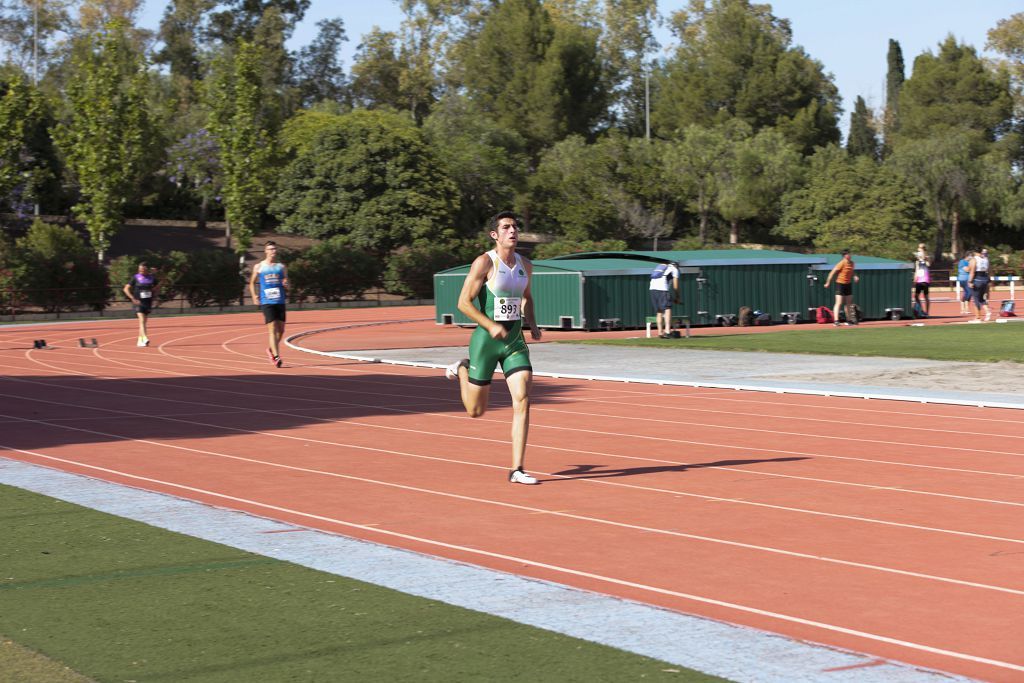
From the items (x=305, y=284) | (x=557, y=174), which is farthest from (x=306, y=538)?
(x=557, y=174)

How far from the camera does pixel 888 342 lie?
26.6 m

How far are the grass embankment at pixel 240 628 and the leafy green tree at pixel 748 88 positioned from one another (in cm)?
8483

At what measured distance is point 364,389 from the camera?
739 inches

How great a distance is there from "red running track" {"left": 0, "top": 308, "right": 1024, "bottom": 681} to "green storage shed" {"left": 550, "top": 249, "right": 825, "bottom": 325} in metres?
16.8

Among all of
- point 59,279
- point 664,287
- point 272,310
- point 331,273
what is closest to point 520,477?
point 272,310

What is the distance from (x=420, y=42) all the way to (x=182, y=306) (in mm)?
62237

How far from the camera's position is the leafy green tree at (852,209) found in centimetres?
7438

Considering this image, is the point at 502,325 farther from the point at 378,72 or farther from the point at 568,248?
the point at 378,72

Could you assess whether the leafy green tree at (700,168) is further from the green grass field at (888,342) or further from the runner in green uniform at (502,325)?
the runner in green uniform at (502,325)

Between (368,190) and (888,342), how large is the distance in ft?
140

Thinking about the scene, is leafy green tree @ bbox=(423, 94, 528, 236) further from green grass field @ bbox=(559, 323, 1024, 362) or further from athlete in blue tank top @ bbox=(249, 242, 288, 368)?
athlete in blue tank top @ bbox=(249, 242, 288, 368)

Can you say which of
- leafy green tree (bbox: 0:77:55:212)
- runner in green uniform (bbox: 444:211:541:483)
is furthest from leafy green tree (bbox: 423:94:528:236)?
runner in green uniform (bbox: 444:211:541:483)

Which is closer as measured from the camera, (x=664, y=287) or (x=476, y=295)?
(x=476, y=295)

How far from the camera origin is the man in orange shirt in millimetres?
33812
